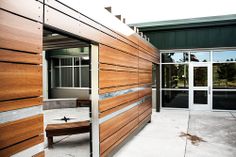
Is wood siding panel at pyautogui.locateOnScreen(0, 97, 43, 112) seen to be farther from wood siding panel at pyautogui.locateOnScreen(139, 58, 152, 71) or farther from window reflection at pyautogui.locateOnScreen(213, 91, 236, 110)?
window reflection at pyautogui.locateOnScreen(213, 91, 236, 110)

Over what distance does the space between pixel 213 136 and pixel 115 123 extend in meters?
3.22

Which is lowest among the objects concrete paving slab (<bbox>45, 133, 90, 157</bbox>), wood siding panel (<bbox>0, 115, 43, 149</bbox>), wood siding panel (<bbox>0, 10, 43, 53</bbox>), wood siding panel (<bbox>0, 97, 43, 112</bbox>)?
concrete paving slab (<bbox>45, 133, 90, 157</bbox>)

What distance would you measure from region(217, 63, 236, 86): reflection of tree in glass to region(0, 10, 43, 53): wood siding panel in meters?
9.45

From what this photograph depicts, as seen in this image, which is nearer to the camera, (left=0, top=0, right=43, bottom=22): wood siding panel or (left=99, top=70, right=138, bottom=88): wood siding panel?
(left=0, top=0, right=43, bottom=22): wood siding panel

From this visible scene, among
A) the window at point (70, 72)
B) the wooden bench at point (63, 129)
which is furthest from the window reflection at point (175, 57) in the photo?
the wooden bench at point (63, 129)

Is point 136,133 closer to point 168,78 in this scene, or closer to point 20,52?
point 20,52

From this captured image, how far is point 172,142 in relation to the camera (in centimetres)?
497

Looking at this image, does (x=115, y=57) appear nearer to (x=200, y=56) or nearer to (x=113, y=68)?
(x=113, y=68)

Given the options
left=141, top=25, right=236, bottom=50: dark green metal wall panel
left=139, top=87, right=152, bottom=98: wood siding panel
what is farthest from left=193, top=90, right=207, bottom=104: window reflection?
left=139, top=87, right=152, bottom=98: wood siding panel

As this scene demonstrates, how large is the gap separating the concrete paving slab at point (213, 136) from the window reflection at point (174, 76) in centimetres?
235

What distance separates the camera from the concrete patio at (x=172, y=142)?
167 inches

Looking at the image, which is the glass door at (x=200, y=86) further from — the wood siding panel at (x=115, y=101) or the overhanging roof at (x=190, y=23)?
the wood siding panel at (x=115, y=101)

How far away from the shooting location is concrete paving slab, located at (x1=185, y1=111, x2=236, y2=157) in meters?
4.32

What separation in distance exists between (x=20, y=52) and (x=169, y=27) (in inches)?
352
